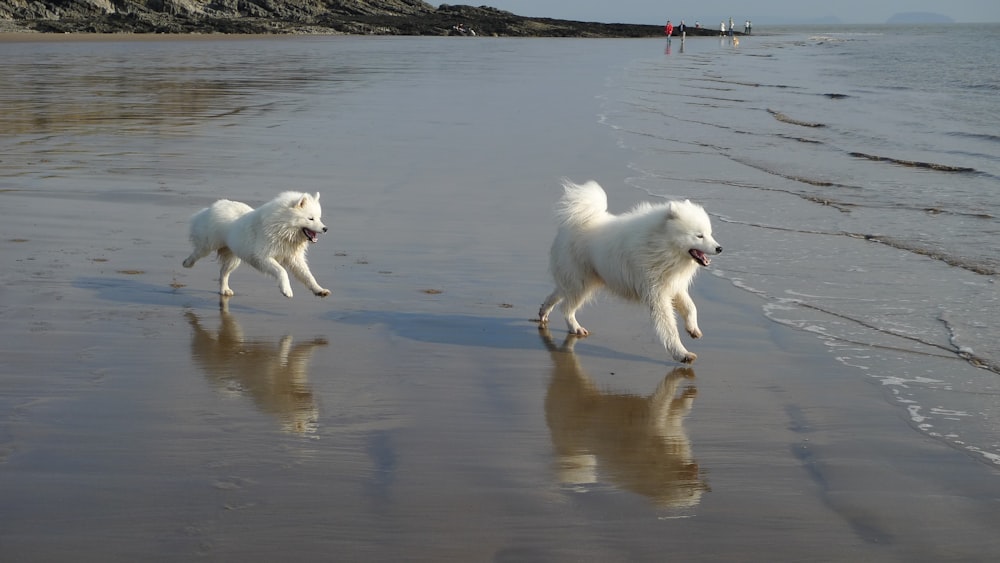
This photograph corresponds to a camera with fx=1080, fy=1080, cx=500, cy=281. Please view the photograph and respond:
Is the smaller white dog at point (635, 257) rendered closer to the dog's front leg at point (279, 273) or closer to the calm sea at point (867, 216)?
the calm sea at point (867, 216)

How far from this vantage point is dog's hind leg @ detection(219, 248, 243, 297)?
7.09 meters

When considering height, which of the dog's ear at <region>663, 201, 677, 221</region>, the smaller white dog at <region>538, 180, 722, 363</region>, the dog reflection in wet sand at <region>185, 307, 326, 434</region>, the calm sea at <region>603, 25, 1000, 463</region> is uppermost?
the dog's ear at <region>663, 201, 677, 221</region>

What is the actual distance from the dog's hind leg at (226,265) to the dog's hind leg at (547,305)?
209 cm

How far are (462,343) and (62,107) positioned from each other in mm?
13822

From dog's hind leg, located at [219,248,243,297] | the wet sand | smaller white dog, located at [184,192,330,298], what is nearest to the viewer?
the wet sand

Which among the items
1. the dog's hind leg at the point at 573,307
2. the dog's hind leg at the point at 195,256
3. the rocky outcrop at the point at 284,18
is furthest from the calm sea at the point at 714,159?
the rocky outcrop at the point at 284,18

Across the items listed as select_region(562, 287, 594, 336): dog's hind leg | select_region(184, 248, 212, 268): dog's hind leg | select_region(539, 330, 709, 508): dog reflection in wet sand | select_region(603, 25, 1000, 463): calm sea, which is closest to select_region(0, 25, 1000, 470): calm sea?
select_region(603, 25, 1000, 463): calm sea

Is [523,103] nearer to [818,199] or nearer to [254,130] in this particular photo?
[254,130]

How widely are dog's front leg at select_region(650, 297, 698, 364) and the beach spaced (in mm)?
112

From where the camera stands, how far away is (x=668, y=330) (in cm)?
572

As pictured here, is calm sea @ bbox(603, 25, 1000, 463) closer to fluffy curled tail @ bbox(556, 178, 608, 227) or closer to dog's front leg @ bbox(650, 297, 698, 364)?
Answer: dog's front leg @ bbox(650, 297, 698, 364)

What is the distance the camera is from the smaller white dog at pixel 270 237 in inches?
269

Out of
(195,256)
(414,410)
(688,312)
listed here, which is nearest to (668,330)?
(688,312)

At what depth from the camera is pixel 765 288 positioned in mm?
7234
